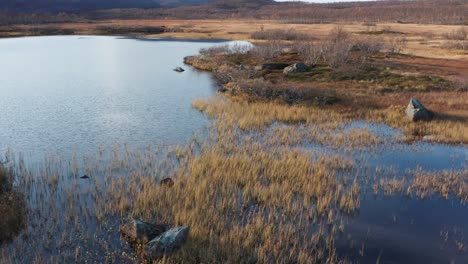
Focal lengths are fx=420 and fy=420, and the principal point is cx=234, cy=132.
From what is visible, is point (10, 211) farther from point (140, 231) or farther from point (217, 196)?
point (217, 196)

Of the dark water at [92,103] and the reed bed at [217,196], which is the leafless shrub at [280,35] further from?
the reed bed at [217,196]

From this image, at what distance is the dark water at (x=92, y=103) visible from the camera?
26.4m

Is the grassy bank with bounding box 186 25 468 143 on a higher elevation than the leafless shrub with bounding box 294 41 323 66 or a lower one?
lower

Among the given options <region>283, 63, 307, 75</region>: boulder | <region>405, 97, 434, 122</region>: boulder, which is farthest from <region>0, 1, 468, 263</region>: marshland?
<region>283, 63, 307, 75</region>: boulder

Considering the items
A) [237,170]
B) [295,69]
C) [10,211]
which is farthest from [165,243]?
[295,69]

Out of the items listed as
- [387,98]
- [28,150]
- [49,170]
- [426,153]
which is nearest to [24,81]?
[28,150]

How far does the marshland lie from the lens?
46.6 feet

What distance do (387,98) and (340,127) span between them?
12.2m

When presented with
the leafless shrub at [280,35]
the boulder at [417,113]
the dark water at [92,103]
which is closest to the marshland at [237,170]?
the dark water at [92,103]

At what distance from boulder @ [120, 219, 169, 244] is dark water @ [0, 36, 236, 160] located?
11080mm

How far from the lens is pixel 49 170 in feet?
64.7

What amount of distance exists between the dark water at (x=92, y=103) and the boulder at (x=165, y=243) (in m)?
12.3

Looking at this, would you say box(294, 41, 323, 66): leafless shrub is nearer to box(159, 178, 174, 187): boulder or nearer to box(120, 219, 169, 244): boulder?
box(159, 178, 174, 187): boulder

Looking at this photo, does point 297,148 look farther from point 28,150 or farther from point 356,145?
point 28,150
